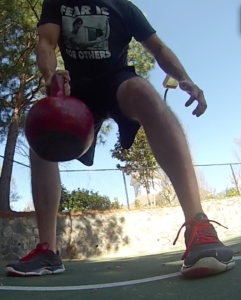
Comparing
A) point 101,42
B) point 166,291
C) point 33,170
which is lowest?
point 166,291

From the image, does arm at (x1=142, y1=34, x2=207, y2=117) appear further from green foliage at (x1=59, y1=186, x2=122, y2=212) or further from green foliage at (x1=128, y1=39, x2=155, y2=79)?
green foliage at (x1=128, y1=39, x2=155, y2=79)

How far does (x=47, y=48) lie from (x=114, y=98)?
338mm

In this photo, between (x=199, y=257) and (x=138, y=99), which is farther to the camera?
(x=138, y=99)

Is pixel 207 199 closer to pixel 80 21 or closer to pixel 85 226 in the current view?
pixel 85 226

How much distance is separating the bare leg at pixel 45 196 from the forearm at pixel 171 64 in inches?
24.4

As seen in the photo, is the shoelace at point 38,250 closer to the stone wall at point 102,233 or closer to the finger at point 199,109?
the finger at point 199,109

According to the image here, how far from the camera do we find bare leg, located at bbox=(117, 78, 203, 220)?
972mm

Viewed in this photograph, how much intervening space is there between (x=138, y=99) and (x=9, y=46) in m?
6.52

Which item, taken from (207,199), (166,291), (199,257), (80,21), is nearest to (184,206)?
(199,257)

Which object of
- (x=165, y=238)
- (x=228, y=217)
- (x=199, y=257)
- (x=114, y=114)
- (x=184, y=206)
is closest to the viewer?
(x=199, y=257)

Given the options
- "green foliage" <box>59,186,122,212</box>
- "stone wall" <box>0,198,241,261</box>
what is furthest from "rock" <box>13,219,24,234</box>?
"green foliage" <box>59,186,122,212</box>

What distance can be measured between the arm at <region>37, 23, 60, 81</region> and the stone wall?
508 centimetres

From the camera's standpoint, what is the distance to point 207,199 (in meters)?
8.32

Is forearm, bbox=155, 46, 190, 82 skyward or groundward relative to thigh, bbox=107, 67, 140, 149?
skyward
